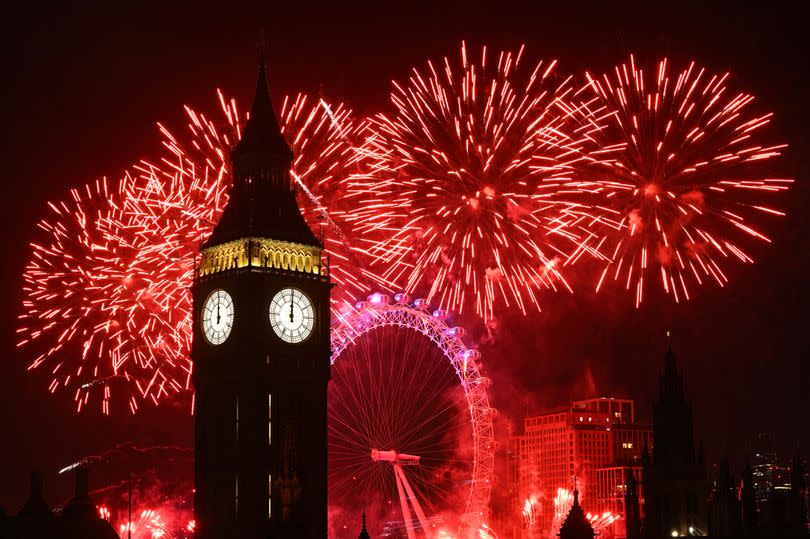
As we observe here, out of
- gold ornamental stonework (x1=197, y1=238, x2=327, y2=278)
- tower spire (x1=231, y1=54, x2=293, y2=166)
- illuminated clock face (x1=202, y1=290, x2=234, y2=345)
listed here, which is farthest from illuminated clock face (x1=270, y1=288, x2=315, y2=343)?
tower spire (x1=231, y1=54, x2=293, y2=166)

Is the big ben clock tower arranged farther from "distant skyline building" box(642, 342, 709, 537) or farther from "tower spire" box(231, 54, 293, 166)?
"distant skyline building" box(642, 342, 709, 537)

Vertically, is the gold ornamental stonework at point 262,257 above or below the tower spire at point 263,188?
below

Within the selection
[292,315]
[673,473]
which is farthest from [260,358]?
[673,473]

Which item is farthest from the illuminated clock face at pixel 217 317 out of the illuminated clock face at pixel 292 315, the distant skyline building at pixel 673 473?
the distant skyline building at pixel 673 473

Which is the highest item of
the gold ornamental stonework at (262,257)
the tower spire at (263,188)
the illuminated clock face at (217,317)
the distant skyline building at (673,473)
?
the tower spire at (263,188)

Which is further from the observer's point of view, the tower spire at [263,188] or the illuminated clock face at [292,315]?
the tower spire at [263,188]

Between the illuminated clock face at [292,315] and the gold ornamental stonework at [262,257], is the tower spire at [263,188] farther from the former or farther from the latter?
the illuminated clock face at [292,315]
